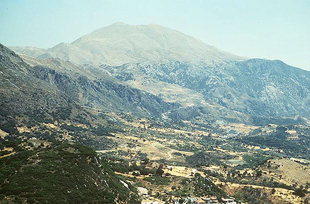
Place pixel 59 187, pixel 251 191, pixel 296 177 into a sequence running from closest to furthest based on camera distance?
1. pixel 59 187
2. pixel 251 191
3. pixel 296 177

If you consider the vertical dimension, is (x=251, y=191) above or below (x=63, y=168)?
below

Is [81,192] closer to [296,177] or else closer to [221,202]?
[221,202]

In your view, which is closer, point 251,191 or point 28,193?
point 28,193

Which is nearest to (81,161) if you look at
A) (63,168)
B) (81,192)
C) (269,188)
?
(63,168)

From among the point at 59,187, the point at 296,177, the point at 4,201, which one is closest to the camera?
the point at 4,201

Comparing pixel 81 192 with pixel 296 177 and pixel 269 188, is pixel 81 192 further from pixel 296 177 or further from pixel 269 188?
pixel 296 177

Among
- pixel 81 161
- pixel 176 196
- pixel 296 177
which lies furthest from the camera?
pixel 296 177

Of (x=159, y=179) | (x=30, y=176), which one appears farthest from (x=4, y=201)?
(x=159, y=179)

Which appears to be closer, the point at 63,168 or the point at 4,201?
the point at 4,201

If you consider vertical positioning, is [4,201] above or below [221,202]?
above
